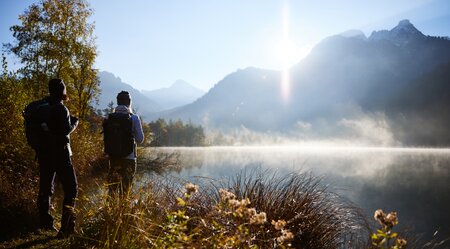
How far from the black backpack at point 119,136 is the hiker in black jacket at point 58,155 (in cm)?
79

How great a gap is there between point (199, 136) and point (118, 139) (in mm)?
127508

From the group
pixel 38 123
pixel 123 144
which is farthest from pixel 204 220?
pixel 38 123

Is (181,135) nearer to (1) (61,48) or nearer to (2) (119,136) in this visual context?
(1) (61,48)

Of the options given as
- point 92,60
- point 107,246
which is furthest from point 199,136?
point 107,246

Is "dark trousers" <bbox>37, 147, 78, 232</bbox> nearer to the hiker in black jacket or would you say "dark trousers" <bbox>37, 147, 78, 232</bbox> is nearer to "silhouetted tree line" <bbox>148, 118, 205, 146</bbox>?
the hiker in black jacket

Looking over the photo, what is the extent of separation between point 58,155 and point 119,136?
3.88 feet

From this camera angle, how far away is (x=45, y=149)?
5.85m

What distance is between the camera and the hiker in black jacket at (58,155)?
226 inches

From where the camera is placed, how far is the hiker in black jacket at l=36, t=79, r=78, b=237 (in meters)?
5.75

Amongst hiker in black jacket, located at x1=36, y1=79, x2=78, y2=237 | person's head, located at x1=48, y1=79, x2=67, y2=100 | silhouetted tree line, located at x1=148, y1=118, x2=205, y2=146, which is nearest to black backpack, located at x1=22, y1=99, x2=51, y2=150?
hiker in black jacket, located at x1=36, y1=79, x2=78, y2=237

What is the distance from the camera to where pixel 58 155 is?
588cm

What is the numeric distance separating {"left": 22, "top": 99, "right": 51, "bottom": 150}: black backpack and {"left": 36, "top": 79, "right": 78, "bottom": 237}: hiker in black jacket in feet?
0.18

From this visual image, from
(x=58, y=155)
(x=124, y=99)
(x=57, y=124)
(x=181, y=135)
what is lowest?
(x=181, y=135)

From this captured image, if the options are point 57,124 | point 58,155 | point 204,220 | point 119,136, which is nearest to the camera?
point 204,220
